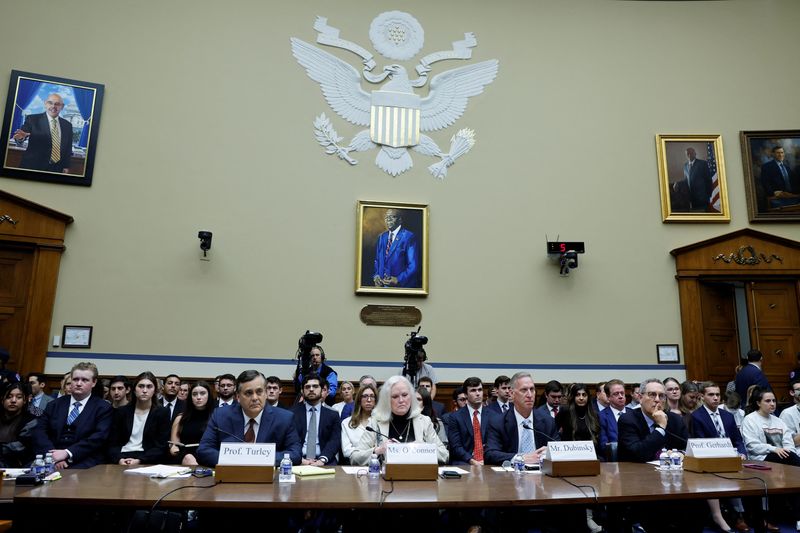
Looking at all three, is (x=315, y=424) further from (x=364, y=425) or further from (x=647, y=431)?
(x=647, y=431)

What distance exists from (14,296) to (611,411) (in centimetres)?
719

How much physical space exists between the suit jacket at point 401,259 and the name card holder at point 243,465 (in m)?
4.97

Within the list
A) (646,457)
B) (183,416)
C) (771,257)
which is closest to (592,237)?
(771,257)

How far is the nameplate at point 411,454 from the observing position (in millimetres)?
3129

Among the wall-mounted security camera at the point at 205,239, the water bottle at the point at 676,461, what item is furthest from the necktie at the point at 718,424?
the wall-mounted security camera at the point at 205,239

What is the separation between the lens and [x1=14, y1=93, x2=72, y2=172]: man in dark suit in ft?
24.3

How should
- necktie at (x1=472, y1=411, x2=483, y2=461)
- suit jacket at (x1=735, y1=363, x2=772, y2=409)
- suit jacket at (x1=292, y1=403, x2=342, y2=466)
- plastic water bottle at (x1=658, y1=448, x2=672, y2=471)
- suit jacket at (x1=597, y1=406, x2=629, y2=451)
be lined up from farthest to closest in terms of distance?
suit jacket at (x1=735, y1=363, x2=772, y2=409) < suit jacket at (x1=597, y1=406, x2=629, y2=451) < necktie at (x1=472, y1=411, x2=483, y2=461) < suit jacket at (x1=292, y1=403, x2=342, y2=466) < plastic water bottle at (x1=658, y1=448, x2=672, y2=471)

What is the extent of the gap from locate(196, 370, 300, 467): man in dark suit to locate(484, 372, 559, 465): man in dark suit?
4.59 feet

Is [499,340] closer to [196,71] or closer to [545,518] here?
[545,518]

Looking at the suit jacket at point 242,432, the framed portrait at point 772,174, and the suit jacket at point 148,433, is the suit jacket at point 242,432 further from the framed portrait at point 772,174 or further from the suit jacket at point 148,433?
the framed portrait at point 772,174

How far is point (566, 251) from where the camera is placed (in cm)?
803

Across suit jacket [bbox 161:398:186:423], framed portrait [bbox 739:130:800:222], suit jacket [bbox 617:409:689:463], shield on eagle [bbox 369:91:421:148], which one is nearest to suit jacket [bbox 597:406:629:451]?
suit jacket [bbox 617:409:689:463]

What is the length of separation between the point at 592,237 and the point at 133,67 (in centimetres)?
696

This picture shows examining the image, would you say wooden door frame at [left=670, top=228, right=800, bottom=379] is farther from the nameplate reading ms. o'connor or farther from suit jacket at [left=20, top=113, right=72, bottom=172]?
suit jacket at [left=20, top=113, right=72, bottom=172]
